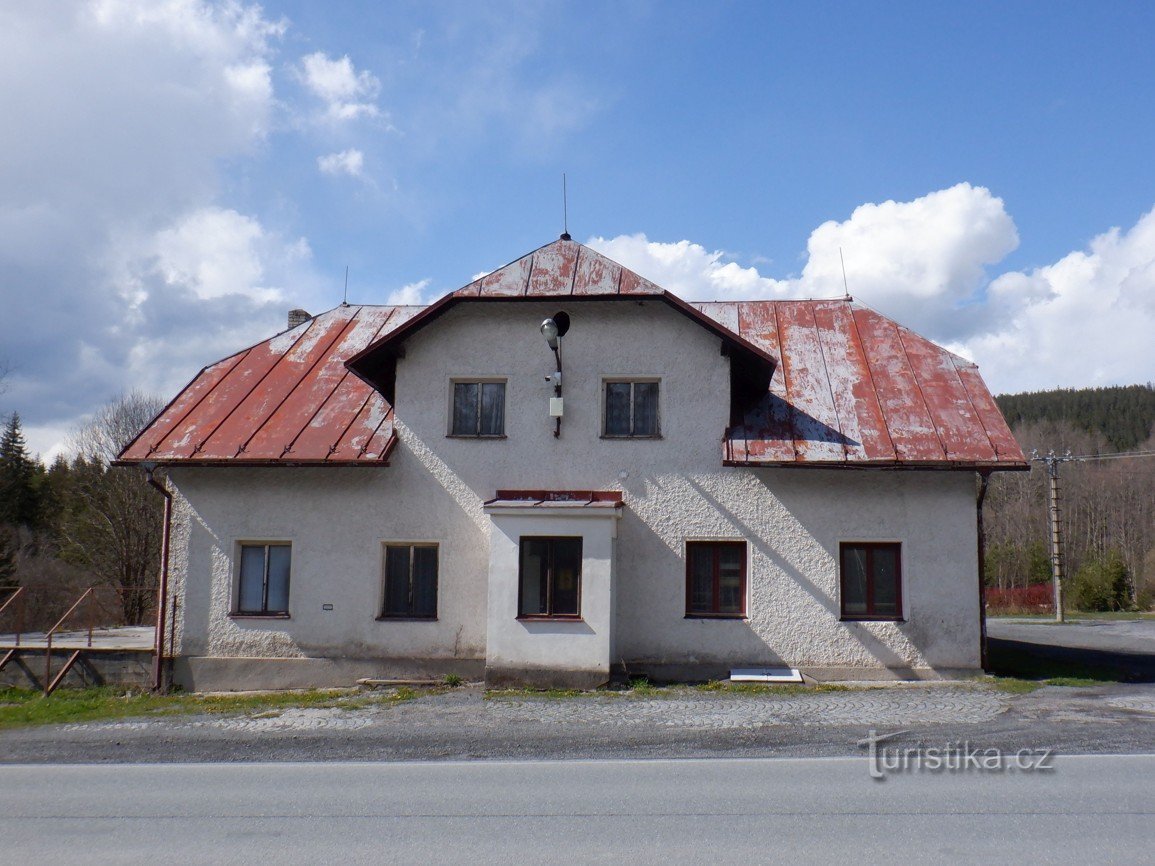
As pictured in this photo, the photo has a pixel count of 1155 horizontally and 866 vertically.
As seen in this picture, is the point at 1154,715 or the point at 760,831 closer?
the point at 760,831

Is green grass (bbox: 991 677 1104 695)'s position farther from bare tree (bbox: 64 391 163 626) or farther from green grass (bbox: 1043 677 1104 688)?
bare tree (bbox: 64 391 163 626)

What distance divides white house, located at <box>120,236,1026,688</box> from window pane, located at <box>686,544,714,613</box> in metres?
0.04

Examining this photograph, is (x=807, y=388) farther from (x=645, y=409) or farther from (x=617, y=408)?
(x=617, y=408)

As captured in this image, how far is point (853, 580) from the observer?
14.2 m

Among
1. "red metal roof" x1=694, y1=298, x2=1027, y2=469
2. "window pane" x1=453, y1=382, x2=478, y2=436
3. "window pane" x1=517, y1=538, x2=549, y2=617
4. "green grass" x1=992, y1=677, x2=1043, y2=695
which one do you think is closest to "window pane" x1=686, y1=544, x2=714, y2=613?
"red metal roof" x1=694, y1=298, x2=1027, y2=469

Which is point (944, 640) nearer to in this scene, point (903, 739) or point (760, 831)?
point (903, 739)

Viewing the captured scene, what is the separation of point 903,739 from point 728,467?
5.83 metres

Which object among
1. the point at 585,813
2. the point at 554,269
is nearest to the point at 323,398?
the point at 554,269

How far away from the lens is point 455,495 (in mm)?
14773

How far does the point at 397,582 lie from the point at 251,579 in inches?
99.0

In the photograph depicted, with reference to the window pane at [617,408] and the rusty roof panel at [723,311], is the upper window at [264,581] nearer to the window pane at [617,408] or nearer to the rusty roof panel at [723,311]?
the window pane at [617,408]

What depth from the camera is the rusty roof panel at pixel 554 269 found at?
48.5ft

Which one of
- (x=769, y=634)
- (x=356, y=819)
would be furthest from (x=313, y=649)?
(x=356, y=819)

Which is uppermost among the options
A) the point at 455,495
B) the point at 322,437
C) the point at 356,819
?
the point at 322,437
